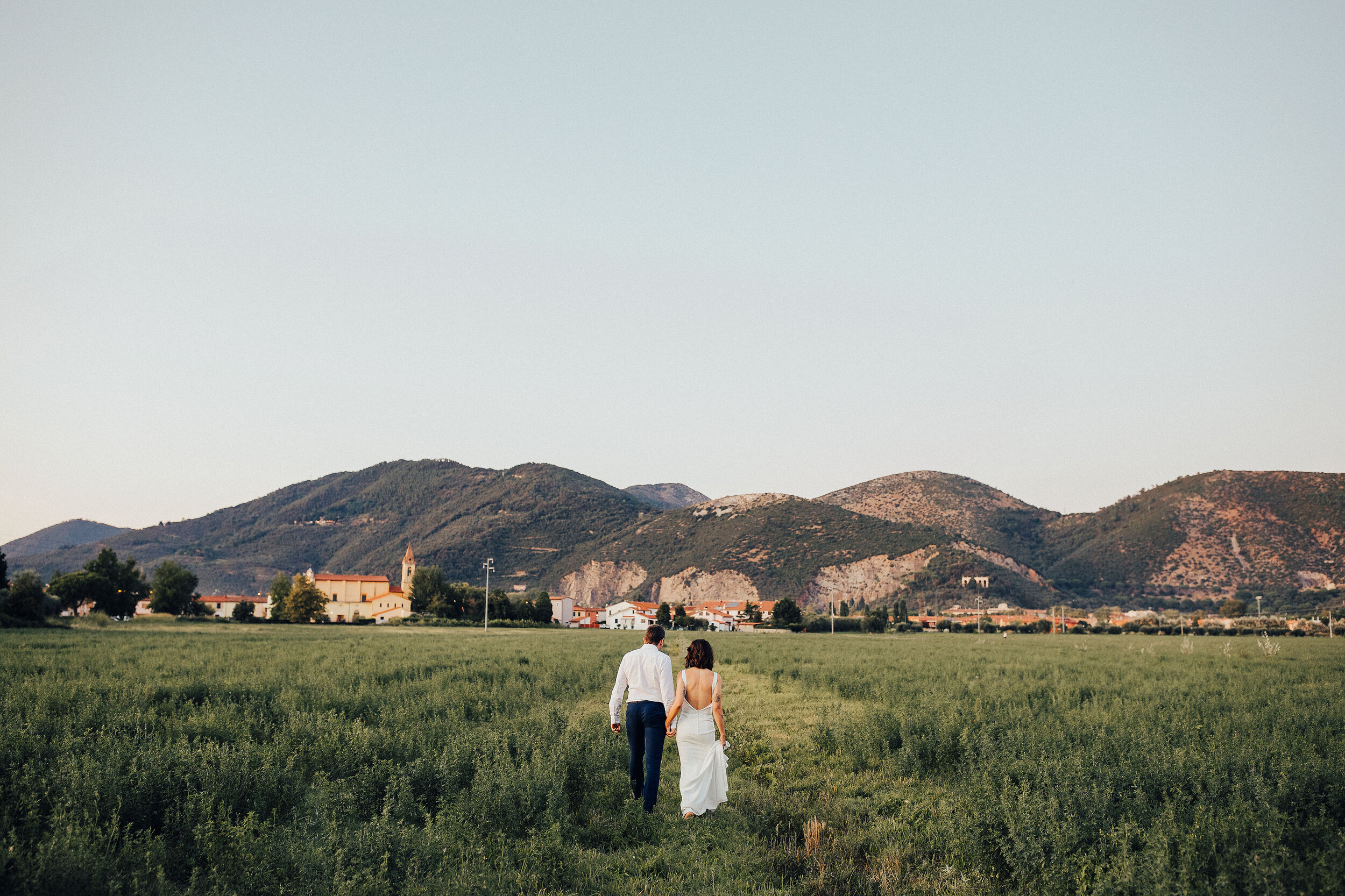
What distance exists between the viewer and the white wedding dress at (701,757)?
798 cm

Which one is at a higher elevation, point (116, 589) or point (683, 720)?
point (683, 720)

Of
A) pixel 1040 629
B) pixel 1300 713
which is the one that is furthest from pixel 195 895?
pixel 1040 629

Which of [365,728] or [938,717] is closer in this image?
[365,728]

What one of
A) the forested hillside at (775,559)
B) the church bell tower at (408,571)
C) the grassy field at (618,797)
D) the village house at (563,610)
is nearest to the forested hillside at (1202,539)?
the forested hillside at (775,559)

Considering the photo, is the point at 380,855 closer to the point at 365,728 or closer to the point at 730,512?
the point at 365,728

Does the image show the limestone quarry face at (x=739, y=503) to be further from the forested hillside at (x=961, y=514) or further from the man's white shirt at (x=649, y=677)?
the man's white shirt at (x=649, y=677)

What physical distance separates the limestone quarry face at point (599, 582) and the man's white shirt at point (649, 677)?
537 ft

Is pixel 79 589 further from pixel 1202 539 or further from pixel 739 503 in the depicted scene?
pixel 1202 539

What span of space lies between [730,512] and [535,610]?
89.6 m

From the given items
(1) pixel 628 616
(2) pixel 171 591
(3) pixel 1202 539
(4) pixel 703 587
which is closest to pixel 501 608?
(1) pixel 628 616

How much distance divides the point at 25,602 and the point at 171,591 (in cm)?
4128

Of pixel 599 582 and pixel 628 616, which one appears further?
pixel 599 582

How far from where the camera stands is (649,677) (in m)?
8.36

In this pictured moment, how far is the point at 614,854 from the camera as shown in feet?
22.5
